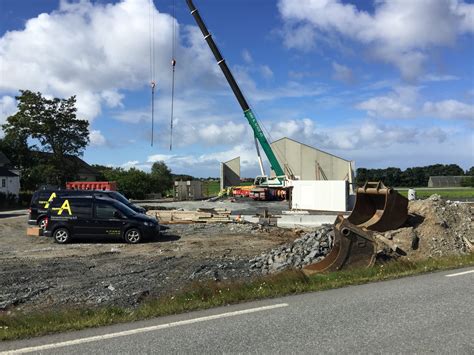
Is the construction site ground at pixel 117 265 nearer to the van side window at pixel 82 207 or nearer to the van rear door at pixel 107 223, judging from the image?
the van rear door at pixel 107 223

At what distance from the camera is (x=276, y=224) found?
81.2ft

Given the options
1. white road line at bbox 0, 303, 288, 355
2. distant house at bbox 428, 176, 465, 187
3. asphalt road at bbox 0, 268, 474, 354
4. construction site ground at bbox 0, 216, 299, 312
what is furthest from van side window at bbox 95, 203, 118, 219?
distant house at bbox 428, 176, 465, 187

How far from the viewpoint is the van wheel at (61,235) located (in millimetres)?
18391

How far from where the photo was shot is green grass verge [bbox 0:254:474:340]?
605 centimetres

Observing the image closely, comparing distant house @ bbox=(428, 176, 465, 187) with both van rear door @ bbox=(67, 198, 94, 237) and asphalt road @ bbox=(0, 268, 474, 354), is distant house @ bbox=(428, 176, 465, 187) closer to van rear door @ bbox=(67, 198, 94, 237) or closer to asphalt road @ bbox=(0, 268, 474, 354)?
van rear door @ bbox=(67, 198, 94, 237)

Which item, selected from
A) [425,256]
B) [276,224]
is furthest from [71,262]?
[276,224]

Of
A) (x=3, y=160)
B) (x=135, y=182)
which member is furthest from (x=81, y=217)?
(x=3, y=160)

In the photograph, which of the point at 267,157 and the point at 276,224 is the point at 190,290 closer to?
the point at 276,224

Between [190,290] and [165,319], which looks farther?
[190,290]

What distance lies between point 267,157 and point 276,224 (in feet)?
63.0

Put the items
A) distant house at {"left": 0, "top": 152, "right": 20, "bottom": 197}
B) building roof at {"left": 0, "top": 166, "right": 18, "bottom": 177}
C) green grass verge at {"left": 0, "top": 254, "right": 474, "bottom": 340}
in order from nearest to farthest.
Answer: green grass verge at {"left": 0, "top": 254, "right": 474, "bottom": 340} < distant house at {"left": 0, "top": 152, "right": 20, "bottom": 197} < building roof at {"left": 0, "top": 166, "right": 18, "bottom": 177}

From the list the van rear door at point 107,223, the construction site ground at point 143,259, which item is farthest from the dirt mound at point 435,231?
the van rear door at point 107,223

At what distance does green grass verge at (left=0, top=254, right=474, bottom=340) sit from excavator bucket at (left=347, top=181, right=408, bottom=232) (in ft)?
13.8

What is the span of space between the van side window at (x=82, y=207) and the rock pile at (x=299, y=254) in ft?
27.1
